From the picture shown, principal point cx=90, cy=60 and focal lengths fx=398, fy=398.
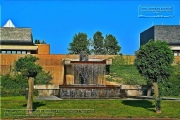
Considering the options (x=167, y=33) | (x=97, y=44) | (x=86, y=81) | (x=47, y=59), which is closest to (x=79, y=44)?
(x=97, y=44)

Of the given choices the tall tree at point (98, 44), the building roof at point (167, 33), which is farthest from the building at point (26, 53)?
the tall tree at point (98, 44)

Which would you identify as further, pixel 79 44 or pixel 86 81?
pixel 79 44

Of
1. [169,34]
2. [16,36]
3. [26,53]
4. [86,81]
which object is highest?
[169,34]

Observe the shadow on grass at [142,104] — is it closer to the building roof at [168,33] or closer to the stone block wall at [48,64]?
the stone block wall at [48,64]

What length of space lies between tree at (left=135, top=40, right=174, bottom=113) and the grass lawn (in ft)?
3.67

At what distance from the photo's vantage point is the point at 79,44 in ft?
219

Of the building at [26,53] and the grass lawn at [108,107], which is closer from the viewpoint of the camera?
the grass lawn at [108,107]

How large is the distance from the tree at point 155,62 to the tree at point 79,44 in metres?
48.1

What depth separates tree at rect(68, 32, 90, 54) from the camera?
6650 cm

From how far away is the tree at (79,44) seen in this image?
66.5m

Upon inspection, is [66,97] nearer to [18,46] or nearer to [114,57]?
[114,57]

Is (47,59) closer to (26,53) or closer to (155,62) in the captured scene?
(26,53)

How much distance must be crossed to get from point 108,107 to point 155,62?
10.0 ft

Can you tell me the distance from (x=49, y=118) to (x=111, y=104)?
4.66 metres
